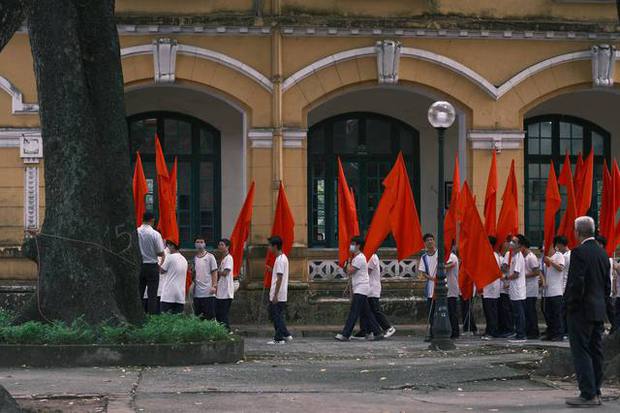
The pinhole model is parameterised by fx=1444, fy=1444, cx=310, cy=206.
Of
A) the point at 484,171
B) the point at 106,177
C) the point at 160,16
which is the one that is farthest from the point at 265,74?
the point at 106,177

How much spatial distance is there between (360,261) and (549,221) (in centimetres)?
370

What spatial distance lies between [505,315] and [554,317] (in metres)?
1.07

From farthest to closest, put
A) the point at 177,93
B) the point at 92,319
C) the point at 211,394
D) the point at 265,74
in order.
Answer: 1. the point at 177,93
2. the point at 265,74
3. the point at 92,319
4. the point at 211,394

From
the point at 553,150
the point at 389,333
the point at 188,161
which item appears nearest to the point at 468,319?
the point at 389,333

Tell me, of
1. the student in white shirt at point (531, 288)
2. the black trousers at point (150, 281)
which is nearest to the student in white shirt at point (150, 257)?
the black trousers at point (150, 281)

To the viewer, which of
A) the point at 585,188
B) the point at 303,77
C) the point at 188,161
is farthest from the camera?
the point at 188,161

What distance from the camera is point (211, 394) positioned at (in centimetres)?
1413

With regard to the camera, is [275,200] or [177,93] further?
[177,93]

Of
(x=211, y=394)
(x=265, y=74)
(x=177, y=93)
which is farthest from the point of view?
(x=177, y=93)

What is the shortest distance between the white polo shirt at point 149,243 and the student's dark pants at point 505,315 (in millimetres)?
5970

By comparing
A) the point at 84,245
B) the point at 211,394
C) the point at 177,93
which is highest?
the point at 177,93

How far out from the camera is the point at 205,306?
23.6m

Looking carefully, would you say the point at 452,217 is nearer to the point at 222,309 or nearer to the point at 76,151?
the point at 222,309

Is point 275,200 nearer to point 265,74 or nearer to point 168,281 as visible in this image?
point 265,74
